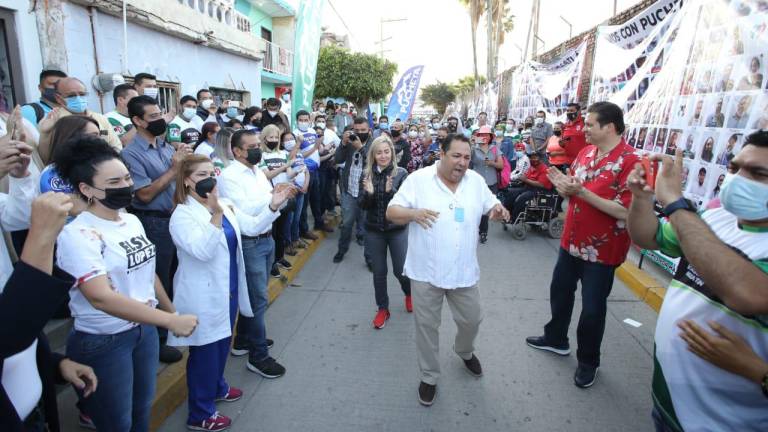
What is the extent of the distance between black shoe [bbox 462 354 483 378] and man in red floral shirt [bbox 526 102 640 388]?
2.40ft

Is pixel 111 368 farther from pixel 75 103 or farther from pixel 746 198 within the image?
pixel 746 198

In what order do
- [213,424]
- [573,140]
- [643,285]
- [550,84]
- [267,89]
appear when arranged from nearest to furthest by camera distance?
[213,424] < [643,285] < [573,140] < [550,84] < [267,89]

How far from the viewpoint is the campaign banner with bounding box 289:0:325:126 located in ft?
21.0

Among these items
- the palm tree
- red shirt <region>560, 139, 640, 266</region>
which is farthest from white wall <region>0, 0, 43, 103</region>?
the palm tree

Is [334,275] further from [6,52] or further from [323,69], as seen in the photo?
[323,69]

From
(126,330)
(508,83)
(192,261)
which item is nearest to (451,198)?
(192,261)

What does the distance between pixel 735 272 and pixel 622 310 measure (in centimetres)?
350

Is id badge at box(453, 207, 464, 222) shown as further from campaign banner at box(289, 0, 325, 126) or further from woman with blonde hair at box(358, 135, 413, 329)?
campaign banner at box(289, 0, 325, 126)

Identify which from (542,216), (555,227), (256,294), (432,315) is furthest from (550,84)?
(256,294)

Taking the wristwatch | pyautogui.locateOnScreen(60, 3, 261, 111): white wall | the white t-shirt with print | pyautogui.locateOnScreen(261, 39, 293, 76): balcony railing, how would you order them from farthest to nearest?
1. pyautogui.locateOnScreen(261, 39, 293, 76): balcony railing
2. pyautogui.locateOnScreen(60, 3, 261, 111): white wall
3. the white t-shirt with print
4. the wristwatch

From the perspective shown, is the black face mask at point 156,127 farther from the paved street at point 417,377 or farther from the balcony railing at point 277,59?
the balcony railing at point 277,59

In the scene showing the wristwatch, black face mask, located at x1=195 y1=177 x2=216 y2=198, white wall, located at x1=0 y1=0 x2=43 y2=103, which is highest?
white wall, located at x1=0 y1=0 x2=43 y2=103

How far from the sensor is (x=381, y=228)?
14.0ft

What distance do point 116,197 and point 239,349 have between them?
2152mm
